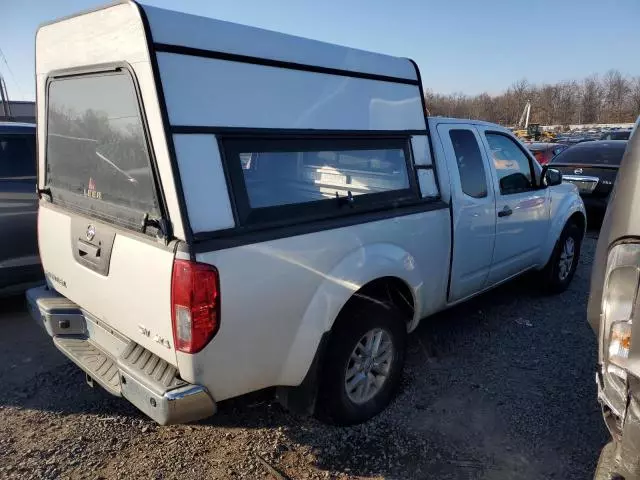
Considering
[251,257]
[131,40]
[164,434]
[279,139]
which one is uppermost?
[131,40]

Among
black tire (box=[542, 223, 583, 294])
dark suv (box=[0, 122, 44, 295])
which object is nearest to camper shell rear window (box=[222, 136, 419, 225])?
black tire (box=[542, 223, 583, 294])

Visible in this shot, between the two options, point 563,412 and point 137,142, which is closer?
point 137,142

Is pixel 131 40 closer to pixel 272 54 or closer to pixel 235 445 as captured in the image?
pixel 272 54

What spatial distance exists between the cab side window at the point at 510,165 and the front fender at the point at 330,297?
1857 mm

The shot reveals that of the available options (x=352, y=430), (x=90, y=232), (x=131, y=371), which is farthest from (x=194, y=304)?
(x=352, y=430)

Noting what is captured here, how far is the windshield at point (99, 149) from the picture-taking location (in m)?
2.33

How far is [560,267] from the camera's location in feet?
17.5

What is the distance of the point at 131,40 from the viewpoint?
210 centimetres

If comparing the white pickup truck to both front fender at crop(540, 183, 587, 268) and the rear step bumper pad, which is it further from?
front fender at crop(540, 183, 587, 268)

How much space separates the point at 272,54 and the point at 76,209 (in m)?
1.52

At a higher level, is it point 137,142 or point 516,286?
point 137,142

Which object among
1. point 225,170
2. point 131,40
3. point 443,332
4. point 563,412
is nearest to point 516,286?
point 443,332

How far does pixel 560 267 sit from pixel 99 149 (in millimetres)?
4784

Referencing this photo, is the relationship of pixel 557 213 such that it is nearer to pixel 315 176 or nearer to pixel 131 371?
pixel 315 176
